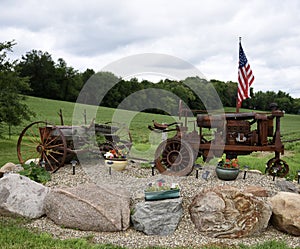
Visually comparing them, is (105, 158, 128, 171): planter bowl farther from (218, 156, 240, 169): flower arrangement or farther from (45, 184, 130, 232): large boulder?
(218, 156, 240, 169): flower arrangement

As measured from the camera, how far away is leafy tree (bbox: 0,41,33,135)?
12.4 metres

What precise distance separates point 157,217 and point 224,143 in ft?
9.32

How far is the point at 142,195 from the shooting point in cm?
609

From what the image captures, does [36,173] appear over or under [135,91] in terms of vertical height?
under

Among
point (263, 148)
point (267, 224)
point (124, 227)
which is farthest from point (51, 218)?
point (263, 148)

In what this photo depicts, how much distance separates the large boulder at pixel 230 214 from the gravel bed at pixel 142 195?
4.8 inches

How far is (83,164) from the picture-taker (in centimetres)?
821

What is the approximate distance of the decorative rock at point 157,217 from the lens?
17.8ft

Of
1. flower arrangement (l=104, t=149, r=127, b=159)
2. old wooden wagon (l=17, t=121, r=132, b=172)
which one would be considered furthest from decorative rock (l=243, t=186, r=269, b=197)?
old wooden wagon (l=17, t=121, r=132, b=172)

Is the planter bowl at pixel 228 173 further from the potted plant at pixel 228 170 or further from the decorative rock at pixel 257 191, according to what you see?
the decorative rock at pixel 257 191

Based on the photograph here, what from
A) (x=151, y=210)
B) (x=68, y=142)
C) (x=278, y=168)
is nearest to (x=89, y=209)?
(x=151, y=210)

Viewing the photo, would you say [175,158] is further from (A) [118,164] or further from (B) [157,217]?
(B) [157,217]

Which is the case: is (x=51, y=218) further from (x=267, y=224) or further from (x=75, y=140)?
(x=267, y=224)

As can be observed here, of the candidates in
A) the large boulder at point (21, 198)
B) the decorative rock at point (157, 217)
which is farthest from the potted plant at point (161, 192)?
the large boulder at point (21, 198)
